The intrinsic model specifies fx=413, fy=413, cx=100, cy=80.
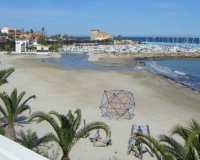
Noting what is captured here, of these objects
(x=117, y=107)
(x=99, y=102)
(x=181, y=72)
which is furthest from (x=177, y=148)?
(x=181, y=72)

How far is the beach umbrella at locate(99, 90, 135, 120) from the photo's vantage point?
21.5 metres

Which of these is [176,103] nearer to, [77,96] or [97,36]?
[77,96]

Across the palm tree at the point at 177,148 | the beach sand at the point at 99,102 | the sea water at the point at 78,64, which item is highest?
the palm tree at the point at 177,148

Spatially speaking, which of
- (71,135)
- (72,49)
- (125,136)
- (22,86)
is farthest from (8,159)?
(72,49)

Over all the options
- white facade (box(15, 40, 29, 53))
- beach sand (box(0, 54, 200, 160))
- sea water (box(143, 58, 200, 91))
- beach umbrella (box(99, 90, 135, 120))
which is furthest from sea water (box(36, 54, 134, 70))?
beach umbrella (box(99, 90, 135, 120))

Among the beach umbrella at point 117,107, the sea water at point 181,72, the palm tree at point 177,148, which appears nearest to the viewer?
the palm tree at point 177,148

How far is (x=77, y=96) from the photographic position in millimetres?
28625

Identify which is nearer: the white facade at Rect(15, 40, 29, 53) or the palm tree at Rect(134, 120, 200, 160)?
the palm tree at Rect(134, 120, 200, 160)

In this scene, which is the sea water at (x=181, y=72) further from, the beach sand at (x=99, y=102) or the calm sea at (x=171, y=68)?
the beach sand at (x=99, y=102)

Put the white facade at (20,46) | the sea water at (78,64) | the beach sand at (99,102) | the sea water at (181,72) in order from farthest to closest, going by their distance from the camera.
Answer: the white facade at (20,46)
the sea water at (78,64)
the sea water at (181,72)
the beach sand at (99,102)

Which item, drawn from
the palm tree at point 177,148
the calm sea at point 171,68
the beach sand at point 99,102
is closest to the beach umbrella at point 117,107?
the beach sand at point 99,102

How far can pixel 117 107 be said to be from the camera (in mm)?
23844

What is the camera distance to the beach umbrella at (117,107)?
21.5 m

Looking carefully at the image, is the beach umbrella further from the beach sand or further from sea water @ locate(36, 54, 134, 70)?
sea water @ locate(36, 54, 134, 70)
